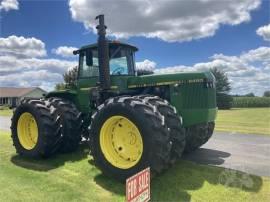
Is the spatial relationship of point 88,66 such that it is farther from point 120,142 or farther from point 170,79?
point 120,142

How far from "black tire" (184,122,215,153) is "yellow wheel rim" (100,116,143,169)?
167 cm

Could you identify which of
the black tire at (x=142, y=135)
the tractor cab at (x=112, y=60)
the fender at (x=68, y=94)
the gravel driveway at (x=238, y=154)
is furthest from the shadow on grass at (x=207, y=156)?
the fender at (x=68, y=94)

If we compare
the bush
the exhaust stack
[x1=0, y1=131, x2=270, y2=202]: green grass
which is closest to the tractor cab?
the exhaust stack

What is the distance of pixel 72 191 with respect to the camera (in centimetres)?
584

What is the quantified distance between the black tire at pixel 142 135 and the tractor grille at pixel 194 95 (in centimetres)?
128

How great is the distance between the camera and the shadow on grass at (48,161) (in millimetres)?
7449

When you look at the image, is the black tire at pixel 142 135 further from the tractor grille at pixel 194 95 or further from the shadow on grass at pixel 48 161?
the shadow on grass at pixel 48 161

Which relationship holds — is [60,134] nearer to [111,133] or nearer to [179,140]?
[111,133]

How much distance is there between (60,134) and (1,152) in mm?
2401

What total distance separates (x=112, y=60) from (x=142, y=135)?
2.90m

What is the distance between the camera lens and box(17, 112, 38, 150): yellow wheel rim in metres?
8.51

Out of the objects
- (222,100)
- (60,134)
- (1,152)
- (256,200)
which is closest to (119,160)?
(60,134)

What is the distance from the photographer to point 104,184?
6.13 meters

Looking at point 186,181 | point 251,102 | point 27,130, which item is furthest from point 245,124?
point 251,102
